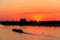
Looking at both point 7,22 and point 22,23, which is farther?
point 7,22

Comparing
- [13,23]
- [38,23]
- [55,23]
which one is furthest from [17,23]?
[55,23]

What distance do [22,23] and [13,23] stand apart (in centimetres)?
2286

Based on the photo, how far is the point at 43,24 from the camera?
144750 mm

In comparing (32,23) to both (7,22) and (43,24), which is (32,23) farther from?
(7,22)

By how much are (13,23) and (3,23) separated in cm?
987

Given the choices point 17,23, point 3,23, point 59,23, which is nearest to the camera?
point 59,23

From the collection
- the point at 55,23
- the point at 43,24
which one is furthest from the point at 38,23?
the point at 55,23

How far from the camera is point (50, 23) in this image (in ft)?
463

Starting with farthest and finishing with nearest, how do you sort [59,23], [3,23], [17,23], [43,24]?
[3,23], [17,23], [43,24], [59,23]

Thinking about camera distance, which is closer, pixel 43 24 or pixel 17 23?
pixel 43 24

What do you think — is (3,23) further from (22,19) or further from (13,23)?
(22,19)

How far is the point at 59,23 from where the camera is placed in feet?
438

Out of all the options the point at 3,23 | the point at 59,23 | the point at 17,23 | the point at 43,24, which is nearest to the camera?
the point at 59,23

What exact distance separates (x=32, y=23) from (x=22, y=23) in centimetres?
1219
